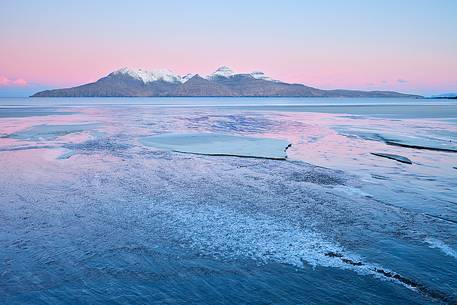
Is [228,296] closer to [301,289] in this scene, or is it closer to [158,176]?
[301,289]

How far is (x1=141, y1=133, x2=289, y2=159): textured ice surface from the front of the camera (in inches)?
577

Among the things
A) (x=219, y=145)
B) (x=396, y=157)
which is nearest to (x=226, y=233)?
(x=396, y=157)

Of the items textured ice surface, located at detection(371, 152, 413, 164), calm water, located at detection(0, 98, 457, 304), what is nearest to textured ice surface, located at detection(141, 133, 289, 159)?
calm water, located at detection(0, 98, 457, 304)

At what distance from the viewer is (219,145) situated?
1672 centimetres

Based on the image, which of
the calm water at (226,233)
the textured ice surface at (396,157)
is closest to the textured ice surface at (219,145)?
the calm water at (226,233)

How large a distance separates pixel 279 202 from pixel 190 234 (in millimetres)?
2526

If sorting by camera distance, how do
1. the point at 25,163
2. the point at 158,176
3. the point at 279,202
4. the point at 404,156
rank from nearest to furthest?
the point at 279,202 → the point at 158,176 → the point at 25,163 → the point at 404,156

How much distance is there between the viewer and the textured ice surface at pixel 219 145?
14.6m

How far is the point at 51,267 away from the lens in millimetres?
5047

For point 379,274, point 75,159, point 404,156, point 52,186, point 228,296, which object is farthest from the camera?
point 404,156

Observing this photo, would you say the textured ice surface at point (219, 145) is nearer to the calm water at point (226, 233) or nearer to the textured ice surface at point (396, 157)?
the calm water at point (226, 233)

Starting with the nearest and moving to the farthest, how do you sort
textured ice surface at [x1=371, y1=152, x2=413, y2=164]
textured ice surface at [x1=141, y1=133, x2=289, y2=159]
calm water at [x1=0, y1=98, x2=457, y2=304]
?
calm water at [x1=0, y1=98, x2=457, y2=304] < textured ice surface at [x1=371, y1=152, x2=413, y2=164] < textured ice surface at [x1=141, y1=133, x2=289, y2=159]

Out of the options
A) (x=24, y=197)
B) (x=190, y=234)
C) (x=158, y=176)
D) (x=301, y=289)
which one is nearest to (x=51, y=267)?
(x=190, y=234)

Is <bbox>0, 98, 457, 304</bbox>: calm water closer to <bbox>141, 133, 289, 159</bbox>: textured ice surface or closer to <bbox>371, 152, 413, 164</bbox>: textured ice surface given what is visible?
<bbox>371, 152, 413, 164</bbox>: textured ice surface
